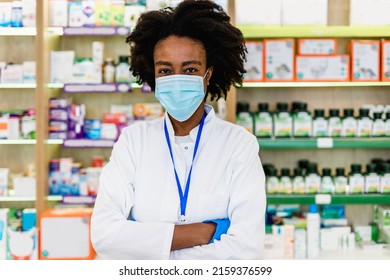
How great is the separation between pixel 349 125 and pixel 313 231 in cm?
72

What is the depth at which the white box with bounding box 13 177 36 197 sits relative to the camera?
3963 millimetres

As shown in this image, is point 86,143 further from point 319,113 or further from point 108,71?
point 319,113

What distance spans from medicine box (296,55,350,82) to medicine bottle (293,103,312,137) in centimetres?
20

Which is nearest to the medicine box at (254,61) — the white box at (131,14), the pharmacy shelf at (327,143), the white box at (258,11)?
the white box at (258,11)

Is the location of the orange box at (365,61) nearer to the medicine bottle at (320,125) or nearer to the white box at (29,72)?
the medicine bottle at (320,125)

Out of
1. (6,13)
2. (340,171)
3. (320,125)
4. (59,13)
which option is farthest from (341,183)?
(6,13)

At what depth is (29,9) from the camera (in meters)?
3.95

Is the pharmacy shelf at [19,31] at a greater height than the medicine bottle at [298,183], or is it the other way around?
the pharmacy shelf at [19,31]

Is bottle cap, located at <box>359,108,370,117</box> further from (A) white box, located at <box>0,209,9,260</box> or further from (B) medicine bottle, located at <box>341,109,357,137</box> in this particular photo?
(A) white box, located at <box>0,209,9,260</box>

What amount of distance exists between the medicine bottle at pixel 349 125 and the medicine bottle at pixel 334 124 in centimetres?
2

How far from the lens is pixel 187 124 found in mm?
1846

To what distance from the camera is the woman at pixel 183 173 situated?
170 centimetres
